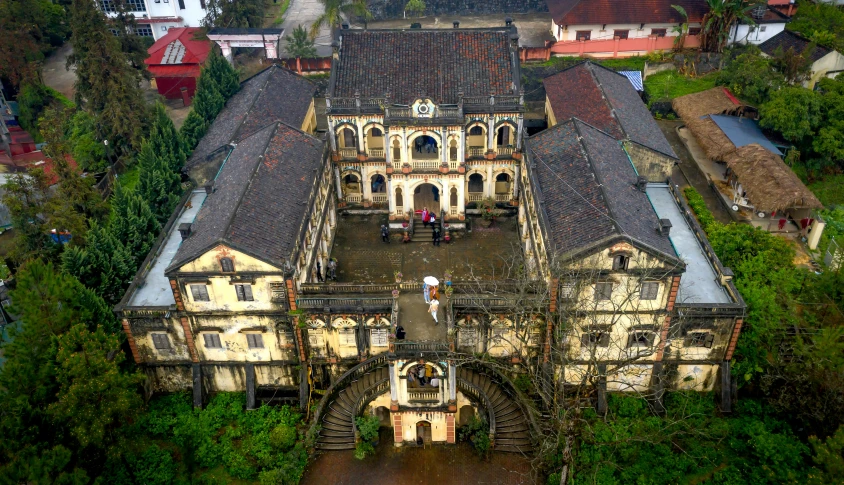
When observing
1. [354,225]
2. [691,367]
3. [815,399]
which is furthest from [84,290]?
[815,399]

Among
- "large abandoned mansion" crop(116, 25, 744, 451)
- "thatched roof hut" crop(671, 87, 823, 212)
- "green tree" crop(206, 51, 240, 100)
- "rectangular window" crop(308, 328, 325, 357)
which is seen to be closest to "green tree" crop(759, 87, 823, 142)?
"thatched roof hut" crop(671, 87, 823, 212)

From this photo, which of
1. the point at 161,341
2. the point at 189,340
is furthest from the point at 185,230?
the point at 161,341

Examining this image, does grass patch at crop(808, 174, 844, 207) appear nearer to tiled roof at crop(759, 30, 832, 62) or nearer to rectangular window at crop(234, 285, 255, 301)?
tiled roof at crop(759, 30, 832, 62)

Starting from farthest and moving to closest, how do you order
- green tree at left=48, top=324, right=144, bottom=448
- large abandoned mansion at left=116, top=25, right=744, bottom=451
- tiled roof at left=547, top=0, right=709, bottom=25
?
tiled roof at left=547, top=0, right=709, bottom=25 < large abandoned mansion at left=116, top=25, right=744, bottom=451 < green tree at left=48, top=324, right=144, bottom=448

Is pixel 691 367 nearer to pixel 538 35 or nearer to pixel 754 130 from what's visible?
pixel 754 130

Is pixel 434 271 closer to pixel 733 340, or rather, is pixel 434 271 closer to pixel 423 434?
pixel 423 434

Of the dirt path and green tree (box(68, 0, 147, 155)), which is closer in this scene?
the dirt path

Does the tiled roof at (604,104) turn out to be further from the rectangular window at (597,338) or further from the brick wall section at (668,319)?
the rectangular window at (597,338)
